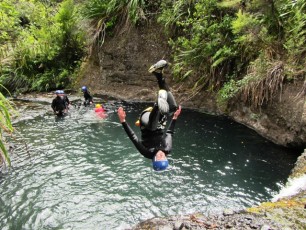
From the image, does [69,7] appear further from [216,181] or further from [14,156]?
[216,181]

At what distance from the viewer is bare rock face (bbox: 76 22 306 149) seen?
33.8 ft

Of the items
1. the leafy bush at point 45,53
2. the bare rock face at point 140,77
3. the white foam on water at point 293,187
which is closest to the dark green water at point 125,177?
the white foam on water at point 293,187

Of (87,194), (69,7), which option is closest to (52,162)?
(87,194)

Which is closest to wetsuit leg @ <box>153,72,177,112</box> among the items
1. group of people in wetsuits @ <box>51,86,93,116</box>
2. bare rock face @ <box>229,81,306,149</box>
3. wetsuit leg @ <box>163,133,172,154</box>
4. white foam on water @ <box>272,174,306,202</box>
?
wetsuit leg @ <box>163,133,172,154</box>

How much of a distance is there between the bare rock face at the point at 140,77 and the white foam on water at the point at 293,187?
9.94ft

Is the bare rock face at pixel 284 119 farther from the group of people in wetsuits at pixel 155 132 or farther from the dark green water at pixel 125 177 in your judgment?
the group of people in wetsuits at pixel 155 132

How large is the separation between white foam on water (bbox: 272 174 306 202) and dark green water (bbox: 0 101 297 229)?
0.23 metres

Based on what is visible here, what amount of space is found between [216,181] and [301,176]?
1814mm

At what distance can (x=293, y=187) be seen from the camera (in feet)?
20.4

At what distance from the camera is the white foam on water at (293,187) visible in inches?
236

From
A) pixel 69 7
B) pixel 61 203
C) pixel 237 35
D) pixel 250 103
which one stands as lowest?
pixel 61 203

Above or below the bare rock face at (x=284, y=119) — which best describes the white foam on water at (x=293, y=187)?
below

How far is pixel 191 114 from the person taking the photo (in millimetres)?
11531

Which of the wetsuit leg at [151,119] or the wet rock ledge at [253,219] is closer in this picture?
the wet rock ledge at [253,219]
